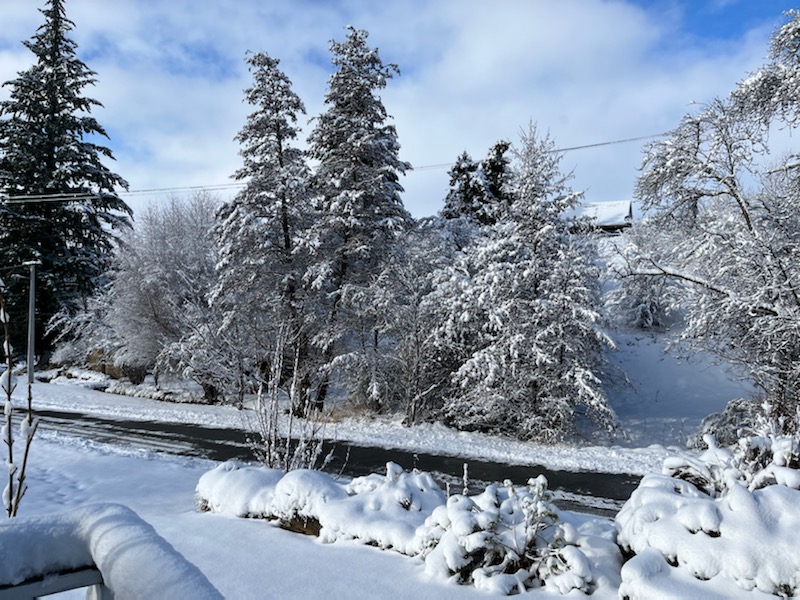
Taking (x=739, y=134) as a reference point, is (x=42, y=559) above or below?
below

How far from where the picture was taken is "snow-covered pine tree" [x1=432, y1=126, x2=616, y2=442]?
13.9m

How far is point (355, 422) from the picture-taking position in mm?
16484

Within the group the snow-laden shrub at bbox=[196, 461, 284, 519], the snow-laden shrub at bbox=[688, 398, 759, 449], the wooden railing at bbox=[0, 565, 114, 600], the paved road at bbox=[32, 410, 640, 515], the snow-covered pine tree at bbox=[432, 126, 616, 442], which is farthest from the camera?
the snow-covered pine tree at bbox=[432, 126, 616, 442]

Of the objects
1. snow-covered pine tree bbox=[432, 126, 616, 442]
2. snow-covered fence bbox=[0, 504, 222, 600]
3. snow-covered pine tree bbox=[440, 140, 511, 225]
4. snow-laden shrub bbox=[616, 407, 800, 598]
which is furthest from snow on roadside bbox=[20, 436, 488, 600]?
snow-covered pine tree bbox=[440, 140, 511, 225]

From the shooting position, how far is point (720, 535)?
3682mm

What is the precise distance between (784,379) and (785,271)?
230 centimetres

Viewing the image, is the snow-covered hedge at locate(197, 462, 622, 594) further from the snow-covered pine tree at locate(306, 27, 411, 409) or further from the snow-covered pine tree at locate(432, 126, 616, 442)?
the snow-covered pine tree at locate(306, 27, 411, 409)

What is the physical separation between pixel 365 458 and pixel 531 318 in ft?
19.8

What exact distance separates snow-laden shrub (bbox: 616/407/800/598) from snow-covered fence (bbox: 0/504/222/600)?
342cm

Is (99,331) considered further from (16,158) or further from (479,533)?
(479,533)

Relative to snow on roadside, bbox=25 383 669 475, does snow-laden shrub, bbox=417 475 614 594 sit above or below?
above

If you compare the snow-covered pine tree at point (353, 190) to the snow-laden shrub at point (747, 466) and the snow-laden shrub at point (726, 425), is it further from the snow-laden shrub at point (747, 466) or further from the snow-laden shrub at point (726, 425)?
the snow-laden shrub at point (747, 466)

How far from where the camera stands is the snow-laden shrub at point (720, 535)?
3.39 metres

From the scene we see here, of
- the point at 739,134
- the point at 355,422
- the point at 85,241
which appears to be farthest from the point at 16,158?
the point at 739,134
